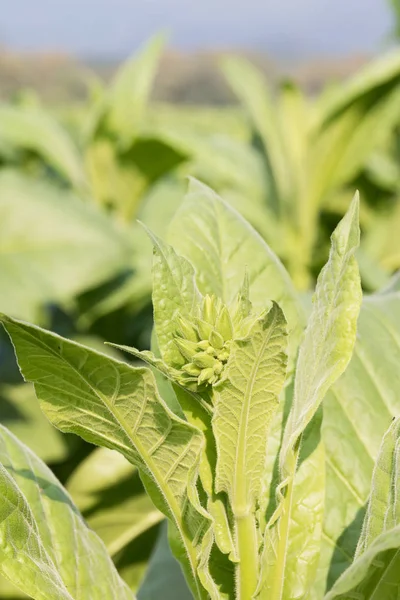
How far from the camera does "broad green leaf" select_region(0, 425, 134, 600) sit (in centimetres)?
43

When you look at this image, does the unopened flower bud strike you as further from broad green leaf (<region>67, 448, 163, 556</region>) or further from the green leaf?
broad green leaf (<region>67, 448, 163, 556</region>)

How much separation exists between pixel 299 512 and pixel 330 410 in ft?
0.38

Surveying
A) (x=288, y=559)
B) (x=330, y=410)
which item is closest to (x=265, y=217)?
(x=330, y=410)

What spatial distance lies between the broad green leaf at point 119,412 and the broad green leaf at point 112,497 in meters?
0.72

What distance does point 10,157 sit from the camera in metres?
2.32

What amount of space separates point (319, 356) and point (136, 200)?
1.61 metres

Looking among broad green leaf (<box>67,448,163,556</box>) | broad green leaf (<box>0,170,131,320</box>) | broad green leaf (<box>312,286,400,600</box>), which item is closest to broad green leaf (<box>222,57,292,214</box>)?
broad green leaf (<box>0,170,131,320</box>)

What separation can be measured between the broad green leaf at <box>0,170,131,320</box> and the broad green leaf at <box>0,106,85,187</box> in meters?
0.26

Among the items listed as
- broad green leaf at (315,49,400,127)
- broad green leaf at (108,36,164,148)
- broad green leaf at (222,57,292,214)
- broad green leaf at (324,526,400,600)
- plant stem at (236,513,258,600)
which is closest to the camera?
broad green leaf at (324,526,400,600)

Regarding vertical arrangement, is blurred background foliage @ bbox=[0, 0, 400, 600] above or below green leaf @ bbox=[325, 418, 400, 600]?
above

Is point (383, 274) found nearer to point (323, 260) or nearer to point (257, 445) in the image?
point (323, 260)

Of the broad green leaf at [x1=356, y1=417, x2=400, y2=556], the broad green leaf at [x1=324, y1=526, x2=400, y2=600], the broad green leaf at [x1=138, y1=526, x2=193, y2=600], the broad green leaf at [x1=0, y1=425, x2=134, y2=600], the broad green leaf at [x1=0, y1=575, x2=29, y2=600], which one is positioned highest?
the broad green leaf at [x1=0, y1=425, x2=134, y2=600]

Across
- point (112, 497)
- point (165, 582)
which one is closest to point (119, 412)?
point (165, 582)

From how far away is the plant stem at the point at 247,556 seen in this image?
472 mm
